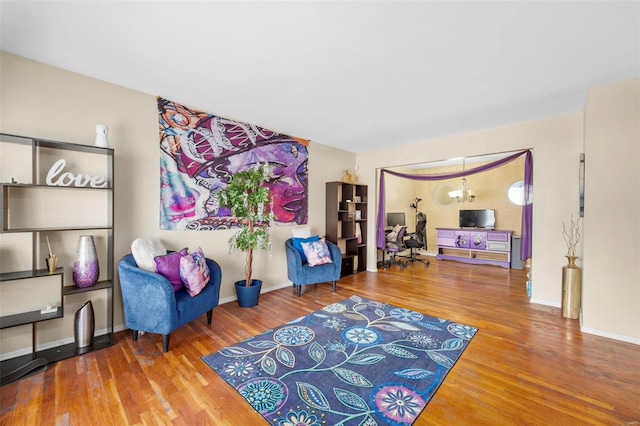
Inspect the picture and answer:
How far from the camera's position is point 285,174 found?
14.0ft

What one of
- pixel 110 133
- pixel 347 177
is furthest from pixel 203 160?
pixel 347 177

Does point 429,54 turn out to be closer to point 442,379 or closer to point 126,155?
point 442,379

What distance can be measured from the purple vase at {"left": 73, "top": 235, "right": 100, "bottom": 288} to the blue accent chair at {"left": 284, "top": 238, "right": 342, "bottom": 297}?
2.28 m

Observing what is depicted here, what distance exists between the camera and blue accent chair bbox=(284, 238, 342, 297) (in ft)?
12.5

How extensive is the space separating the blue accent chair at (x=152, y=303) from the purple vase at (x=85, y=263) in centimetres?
25

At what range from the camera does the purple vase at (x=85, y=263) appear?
231cm

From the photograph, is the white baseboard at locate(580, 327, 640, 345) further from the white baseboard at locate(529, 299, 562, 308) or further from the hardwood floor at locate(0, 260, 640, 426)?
the white baseboard at locate(529, 299, 562, 308)

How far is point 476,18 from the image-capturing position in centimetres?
171

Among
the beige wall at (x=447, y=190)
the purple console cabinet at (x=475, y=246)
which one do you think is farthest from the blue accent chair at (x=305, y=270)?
the purple console cabinet at (x=475, y=246)

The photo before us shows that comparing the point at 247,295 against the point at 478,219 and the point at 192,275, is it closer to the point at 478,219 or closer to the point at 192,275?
the point at 192,275

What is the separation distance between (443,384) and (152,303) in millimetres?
2511

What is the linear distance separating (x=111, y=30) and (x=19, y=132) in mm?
1308

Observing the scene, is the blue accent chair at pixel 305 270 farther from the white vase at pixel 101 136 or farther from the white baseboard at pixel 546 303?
the white baseboard at pixel 546 303

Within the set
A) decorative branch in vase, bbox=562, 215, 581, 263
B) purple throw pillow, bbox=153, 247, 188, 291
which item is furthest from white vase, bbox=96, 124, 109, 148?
decorative branch in vase, bbox=562, 215, 581, 263
